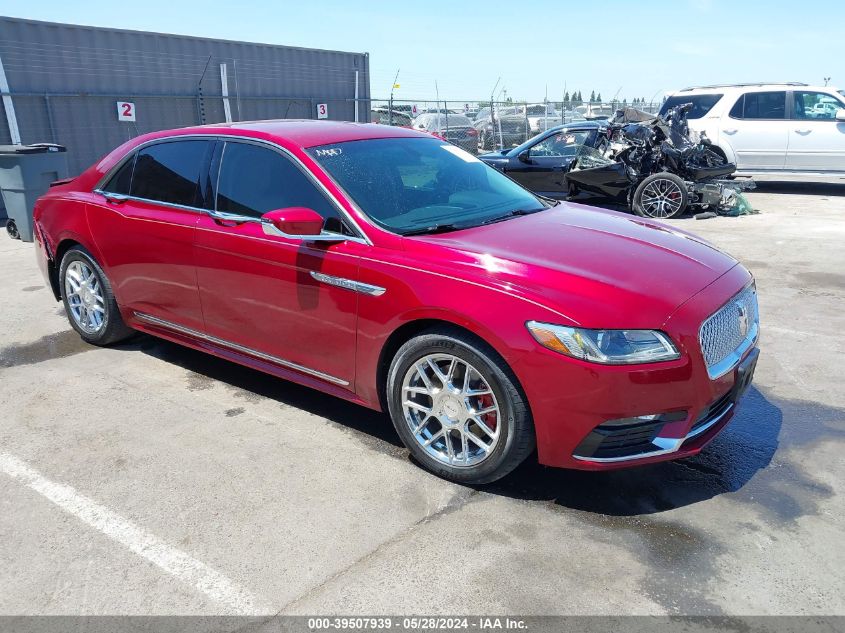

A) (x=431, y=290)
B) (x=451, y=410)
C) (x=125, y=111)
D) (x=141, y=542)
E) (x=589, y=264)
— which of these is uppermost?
(x=125, y=111)

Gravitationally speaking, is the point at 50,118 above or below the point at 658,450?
above

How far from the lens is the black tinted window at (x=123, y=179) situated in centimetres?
482

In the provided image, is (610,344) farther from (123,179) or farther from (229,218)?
(123,179)

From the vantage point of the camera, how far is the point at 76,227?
5.05 metres

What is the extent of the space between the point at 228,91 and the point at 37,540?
1499cm

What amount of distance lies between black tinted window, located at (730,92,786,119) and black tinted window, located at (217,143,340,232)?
477 inches

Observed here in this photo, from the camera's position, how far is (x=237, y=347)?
13.8ft

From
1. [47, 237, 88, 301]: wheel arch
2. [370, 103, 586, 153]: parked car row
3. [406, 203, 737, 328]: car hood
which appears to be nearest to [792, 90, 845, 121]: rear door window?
[370, 103, 586, 153]: parked car row

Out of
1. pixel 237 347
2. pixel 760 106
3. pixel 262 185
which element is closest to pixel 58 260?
pixel 237 347

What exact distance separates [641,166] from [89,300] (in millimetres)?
8365

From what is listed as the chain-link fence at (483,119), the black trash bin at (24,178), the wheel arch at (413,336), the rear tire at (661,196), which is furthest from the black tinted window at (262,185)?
the chain-link fence at (483,119)

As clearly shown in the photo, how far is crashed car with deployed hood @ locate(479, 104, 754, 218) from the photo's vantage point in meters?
10.6

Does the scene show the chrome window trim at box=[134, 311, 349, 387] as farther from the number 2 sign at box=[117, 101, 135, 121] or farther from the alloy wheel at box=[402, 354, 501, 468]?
the number 2 sign at box=[117, 101, 135, 121]

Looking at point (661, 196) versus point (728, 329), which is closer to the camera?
point (728, 329)
